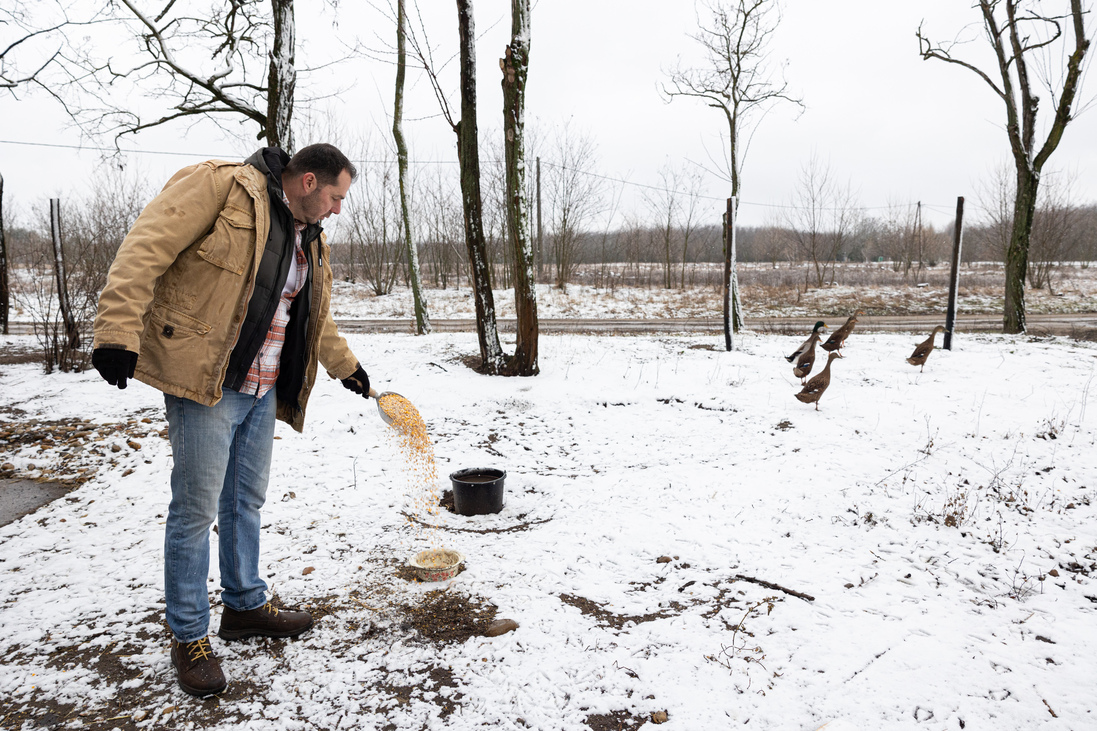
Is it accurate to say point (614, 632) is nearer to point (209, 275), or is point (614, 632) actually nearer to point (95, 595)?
point (209, 275)

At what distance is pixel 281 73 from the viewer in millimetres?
7277

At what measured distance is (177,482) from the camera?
2184 mm

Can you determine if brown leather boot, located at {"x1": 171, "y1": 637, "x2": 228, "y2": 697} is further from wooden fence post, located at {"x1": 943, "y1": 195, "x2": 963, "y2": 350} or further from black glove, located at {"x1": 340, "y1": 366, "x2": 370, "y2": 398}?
wooden fence post, located at {"x1": 943, "y1": 195, "x2": 963, "y2": 350}

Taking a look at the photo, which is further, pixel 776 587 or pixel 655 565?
pixel 655 565

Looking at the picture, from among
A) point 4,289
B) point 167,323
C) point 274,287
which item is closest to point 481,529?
point 274,287

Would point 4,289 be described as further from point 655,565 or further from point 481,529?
point 655,565

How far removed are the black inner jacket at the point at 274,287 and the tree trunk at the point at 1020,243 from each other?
1359 centimetres

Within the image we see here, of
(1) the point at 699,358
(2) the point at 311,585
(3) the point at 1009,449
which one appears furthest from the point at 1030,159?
(2) the point at 311,585

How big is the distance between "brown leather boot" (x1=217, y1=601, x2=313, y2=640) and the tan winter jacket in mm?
1165

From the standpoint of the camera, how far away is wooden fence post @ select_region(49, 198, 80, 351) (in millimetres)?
8070

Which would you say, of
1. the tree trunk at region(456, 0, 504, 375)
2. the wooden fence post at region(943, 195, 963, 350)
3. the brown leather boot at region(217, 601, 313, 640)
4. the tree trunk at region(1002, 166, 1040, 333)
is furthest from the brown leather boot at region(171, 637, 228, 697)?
the tree trunk at region(1002, 166, 1040, 333)

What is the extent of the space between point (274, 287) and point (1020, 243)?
14.1 m

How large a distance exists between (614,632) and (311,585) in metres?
1.72

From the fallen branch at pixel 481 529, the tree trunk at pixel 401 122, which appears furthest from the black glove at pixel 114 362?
the tree trunk at pixel 401 122
